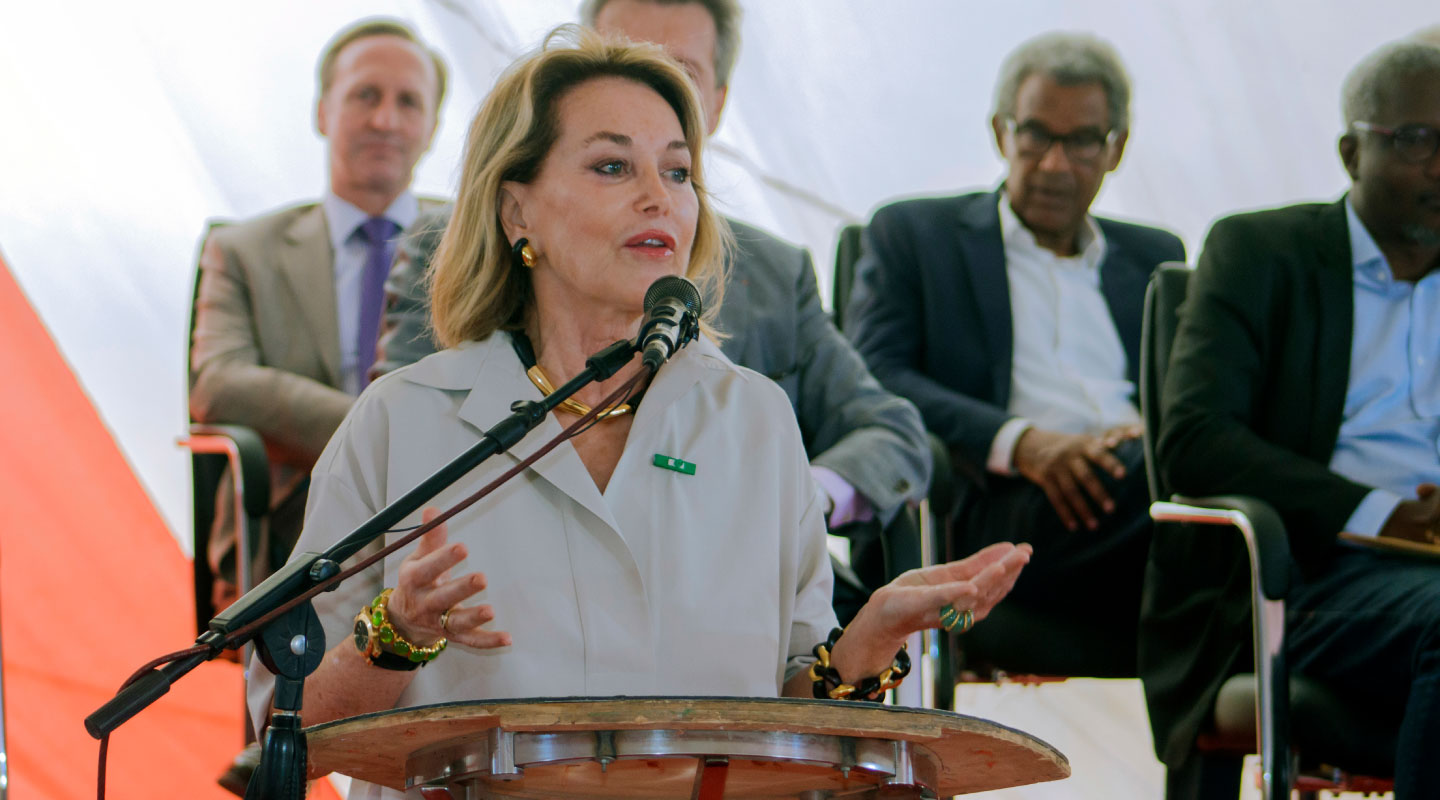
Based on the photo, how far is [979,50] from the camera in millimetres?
4004

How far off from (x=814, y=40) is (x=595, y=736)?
3244 millimetres

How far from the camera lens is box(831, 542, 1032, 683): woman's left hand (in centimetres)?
133

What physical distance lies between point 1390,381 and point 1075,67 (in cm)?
101

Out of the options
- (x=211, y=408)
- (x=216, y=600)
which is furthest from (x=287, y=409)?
(x=216, y=600)

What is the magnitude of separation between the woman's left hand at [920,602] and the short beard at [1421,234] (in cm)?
166

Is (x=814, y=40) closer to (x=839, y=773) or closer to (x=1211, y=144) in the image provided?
(x=1211, y=144)

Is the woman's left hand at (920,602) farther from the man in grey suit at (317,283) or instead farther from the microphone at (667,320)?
the man in grey suit at (317,283)

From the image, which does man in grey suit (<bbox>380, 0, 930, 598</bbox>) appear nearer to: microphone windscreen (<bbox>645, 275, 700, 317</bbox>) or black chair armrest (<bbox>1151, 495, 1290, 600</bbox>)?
black chair armrest (<bbox>1151, 495, 1290, 600</bbox>)

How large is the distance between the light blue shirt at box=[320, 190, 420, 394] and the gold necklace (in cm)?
153

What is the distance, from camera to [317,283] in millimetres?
3268

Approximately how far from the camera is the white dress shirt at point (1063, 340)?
10.0 feet

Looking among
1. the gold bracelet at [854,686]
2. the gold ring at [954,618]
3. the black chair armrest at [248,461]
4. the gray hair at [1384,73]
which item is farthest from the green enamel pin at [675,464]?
the gray hair at [1384,73]

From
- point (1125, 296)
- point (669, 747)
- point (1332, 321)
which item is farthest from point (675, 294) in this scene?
point (1125, 296)

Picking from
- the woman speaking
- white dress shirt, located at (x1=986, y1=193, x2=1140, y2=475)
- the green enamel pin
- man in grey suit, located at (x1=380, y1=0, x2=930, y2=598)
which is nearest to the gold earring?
the woman speaking
